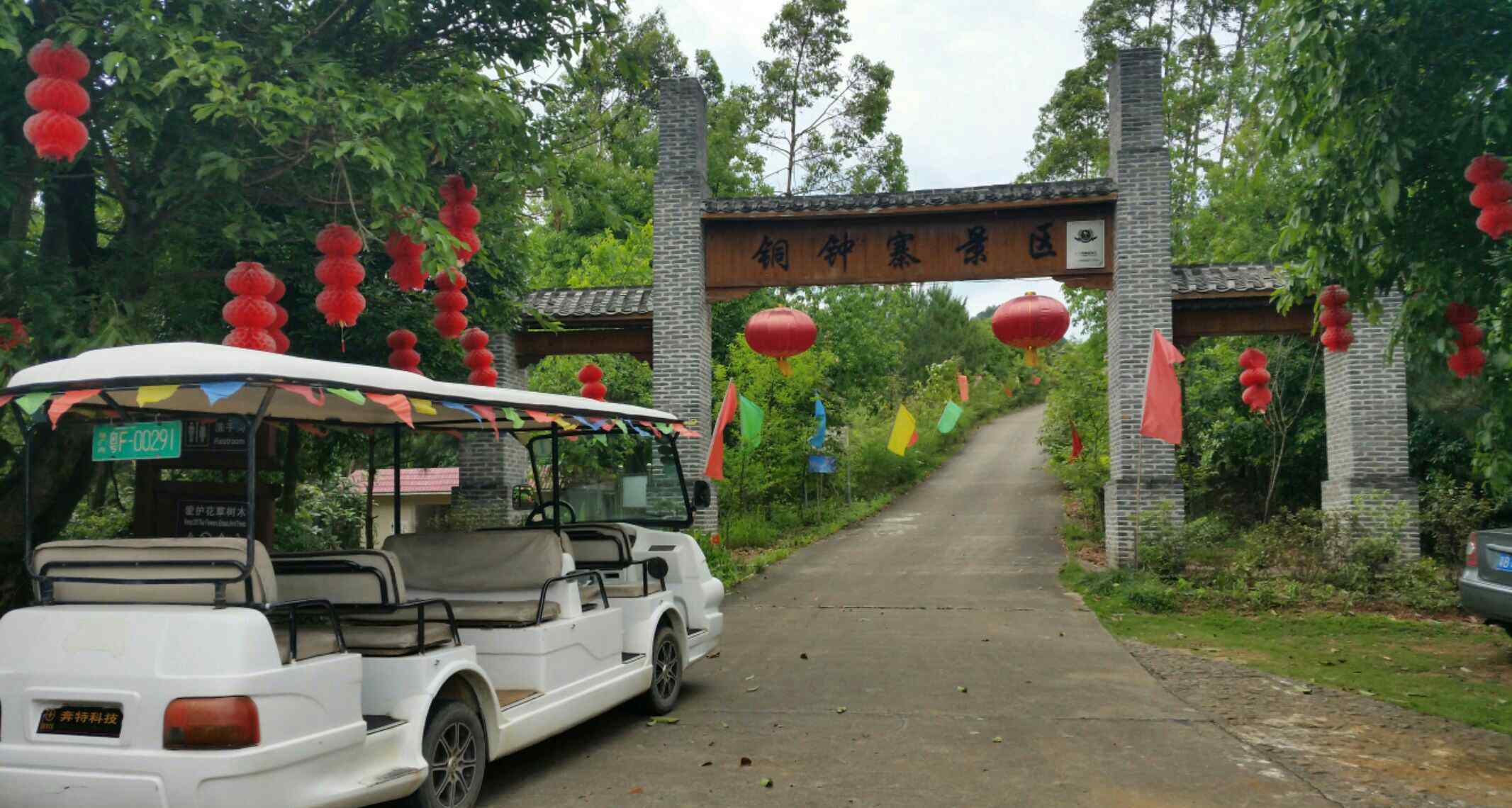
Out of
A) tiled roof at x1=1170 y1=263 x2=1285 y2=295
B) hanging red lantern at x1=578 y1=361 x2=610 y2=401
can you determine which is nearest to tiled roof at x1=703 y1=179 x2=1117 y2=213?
tiled roof at x1=1170 y1=263 x2=1285 y2=295

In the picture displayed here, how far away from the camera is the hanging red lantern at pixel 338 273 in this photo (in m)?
6.55

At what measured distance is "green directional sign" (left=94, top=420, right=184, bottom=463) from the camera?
430 cm

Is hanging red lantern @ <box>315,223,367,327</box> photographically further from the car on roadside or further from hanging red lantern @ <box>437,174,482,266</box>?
the car on roadside

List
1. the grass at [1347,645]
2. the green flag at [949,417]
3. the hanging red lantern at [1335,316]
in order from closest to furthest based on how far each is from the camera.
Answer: the grass at [1347,645] → the hanging red lantern at [1335,316] → the green flag at [949,417]

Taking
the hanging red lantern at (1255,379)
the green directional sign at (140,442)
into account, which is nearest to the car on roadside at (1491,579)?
the hanging red lantern at (1255,379)

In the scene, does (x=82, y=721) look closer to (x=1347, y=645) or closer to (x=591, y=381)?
(x=591, y=381)

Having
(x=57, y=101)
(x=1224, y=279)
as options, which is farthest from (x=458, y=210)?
(x=1224, y=279)

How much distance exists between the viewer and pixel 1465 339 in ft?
24.5

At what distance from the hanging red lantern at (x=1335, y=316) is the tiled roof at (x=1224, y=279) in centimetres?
493

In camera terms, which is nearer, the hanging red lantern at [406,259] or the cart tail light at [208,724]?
the cart tail light at [208,724]

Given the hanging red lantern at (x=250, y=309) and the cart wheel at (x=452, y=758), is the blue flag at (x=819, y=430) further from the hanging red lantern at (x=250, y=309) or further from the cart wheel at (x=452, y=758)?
the cart wheel at (x=452, y=758)

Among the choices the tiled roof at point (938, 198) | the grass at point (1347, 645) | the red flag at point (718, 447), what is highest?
the tiled roof at point (938, 198)

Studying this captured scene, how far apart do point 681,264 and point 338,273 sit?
9088 mm

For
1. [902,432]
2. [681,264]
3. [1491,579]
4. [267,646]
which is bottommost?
[1491,579]
